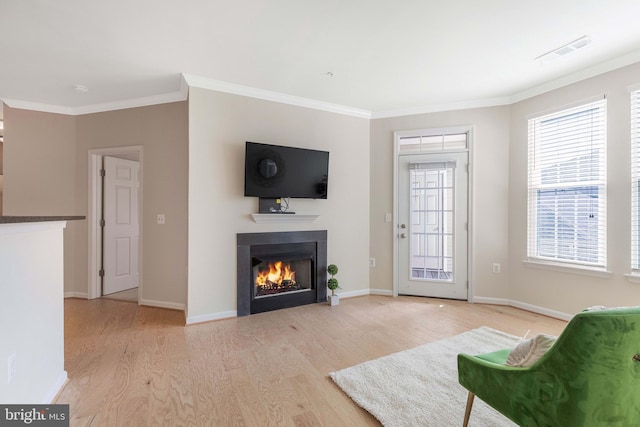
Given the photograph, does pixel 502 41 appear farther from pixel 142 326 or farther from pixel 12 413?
pixel 142 326

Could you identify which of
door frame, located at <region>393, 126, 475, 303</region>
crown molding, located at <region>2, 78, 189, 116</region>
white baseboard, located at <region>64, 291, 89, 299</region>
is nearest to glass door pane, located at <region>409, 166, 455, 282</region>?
door frame, located at <region>393, 126, 475, 303</region>

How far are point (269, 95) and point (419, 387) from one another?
330 cm

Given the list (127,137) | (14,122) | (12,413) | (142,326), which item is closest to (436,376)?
(12,413)

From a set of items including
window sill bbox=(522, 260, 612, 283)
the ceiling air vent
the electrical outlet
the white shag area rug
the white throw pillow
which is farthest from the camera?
window sill bbox=(522, 260, 612, 283)

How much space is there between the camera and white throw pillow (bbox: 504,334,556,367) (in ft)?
3.88

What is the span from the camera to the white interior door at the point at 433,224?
3949mm

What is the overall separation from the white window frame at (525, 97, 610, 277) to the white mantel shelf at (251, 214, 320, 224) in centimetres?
268

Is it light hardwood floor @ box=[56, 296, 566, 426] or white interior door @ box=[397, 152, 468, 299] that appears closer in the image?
light hardwood floor @ box=[56, 296, 566, 426]

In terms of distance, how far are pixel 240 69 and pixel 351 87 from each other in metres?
1.27

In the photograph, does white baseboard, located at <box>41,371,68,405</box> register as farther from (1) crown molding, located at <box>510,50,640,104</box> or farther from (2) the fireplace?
(1) crown molding, located at <box>510,50,640,104</box>

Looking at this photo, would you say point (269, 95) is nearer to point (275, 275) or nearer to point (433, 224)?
point (275, 275)

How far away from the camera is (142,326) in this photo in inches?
121

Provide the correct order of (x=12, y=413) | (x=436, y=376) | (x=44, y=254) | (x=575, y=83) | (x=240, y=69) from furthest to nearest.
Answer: (x=575, y=83) → (x=240, y=69) → (x=436, y=376) → (x=44, y=254) → (x=12, y=413)

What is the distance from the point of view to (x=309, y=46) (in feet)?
8.36
